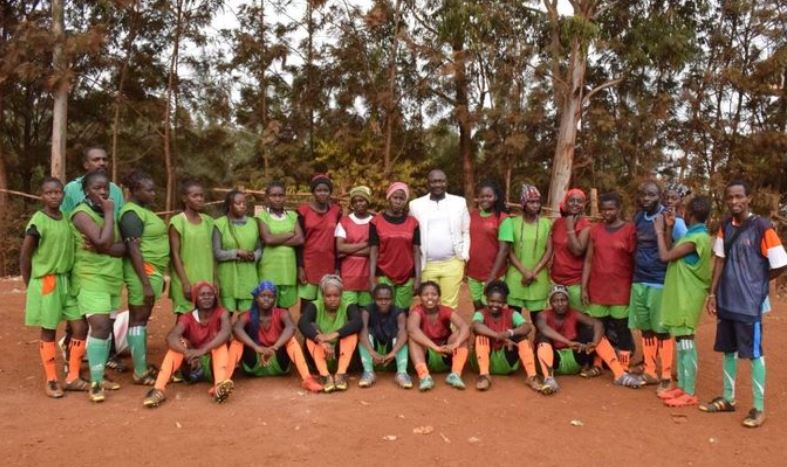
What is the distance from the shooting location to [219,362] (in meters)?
5.00

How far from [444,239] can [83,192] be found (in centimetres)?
299

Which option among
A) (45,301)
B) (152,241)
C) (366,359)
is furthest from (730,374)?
(45,301)

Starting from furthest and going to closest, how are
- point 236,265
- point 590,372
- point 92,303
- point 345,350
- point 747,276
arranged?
point 590,372, point 236,265, point 345,350, point 92,303, point 747,276

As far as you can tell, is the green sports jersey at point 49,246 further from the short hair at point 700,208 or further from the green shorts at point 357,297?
the short hair at point 700,208

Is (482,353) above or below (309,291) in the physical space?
below

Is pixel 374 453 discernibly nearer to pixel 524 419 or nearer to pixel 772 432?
pixel 524 419

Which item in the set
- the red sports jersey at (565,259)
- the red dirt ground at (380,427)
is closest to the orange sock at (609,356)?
the red dirt ground at (380,427)

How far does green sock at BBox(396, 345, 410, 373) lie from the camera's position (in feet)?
17.7

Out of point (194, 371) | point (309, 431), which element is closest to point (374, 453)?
point (309, 431)

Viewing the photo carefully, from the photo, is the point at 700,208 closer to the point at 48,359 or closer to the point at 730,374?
the point at 730,374

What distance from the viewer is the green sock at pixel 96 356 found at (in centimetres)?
485

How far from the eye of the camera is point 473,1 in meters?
14.6

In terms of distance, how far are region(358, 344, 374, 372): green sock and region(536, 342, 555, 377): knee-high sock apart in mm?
1379

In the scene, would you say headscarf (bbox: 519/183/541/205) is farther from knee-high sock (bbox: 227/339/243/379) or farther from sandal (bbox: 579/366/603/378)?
knee-high sock (bbox: 227/339/243/379)
